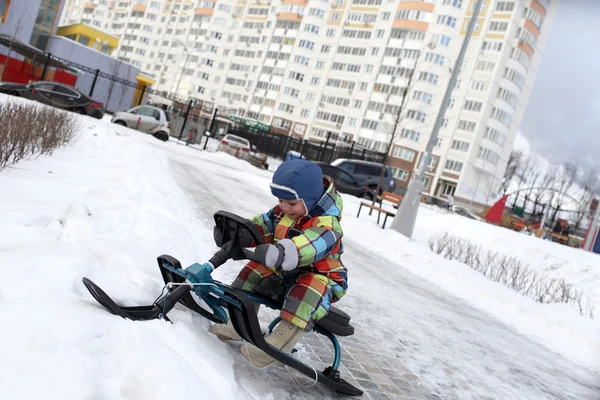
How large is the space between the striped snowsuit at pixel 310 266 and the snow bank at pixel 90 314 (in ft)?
1.57

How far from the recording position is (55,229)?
404 centimetres

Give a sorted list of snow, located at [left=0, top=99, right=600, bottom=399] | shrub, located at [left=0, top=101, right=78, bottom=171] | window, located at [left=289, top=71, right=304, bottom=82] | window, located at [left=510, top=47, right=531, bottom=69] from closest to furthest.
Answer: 1. snow, located at [left=0, top=99, right=600, bottom=399]
2. shrub, located at [left=0, top=101, right=78, bottom=171]
3. window, located at [left=510, top=47, right=531, bottom=69]
4. window, located at [left=289, top=71, right=304, bottom=82]

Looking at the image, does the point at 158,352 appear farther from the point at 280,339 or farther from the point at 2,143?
the point at 2,143

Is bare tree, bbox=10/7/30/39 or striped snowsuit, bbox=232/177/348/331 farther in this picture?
bare tree, bbox=10/7/30/39

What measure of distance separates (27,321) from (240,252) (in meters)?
1.19

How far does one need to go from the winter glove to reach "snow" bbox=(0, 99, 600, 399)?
61 centimetres

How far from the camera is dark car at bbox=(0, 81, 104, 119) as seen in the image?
73.2 feet

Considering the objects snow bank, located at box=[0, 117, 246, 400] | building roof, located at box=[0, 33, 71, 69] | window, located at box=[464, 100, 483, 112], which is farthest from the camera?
window, located at box=[464, 100, 483, 112]

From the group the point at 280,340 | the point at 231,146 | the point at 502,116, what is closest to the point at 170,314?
the point at 280,340

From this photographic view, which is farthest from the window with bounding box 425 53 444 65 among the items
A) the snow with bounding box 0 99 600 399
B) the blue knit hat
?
the blue knit hat

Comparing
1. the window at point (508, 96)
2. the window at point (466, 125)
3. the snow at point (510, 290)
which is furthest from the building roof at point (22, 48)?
the window at point (508, 96)

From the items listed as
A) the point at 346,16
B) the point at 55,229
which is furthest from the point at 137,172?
the point at 346,16

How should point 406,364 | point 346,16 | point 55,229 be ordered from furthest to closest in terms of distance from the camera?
point 346,16, point 406,364, point 55,229

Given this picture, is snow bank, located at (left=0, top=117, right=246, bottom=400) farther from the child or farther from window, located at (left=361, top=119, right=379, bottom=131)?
window, located at (left=361, top=119, right=379, bottom=131)
